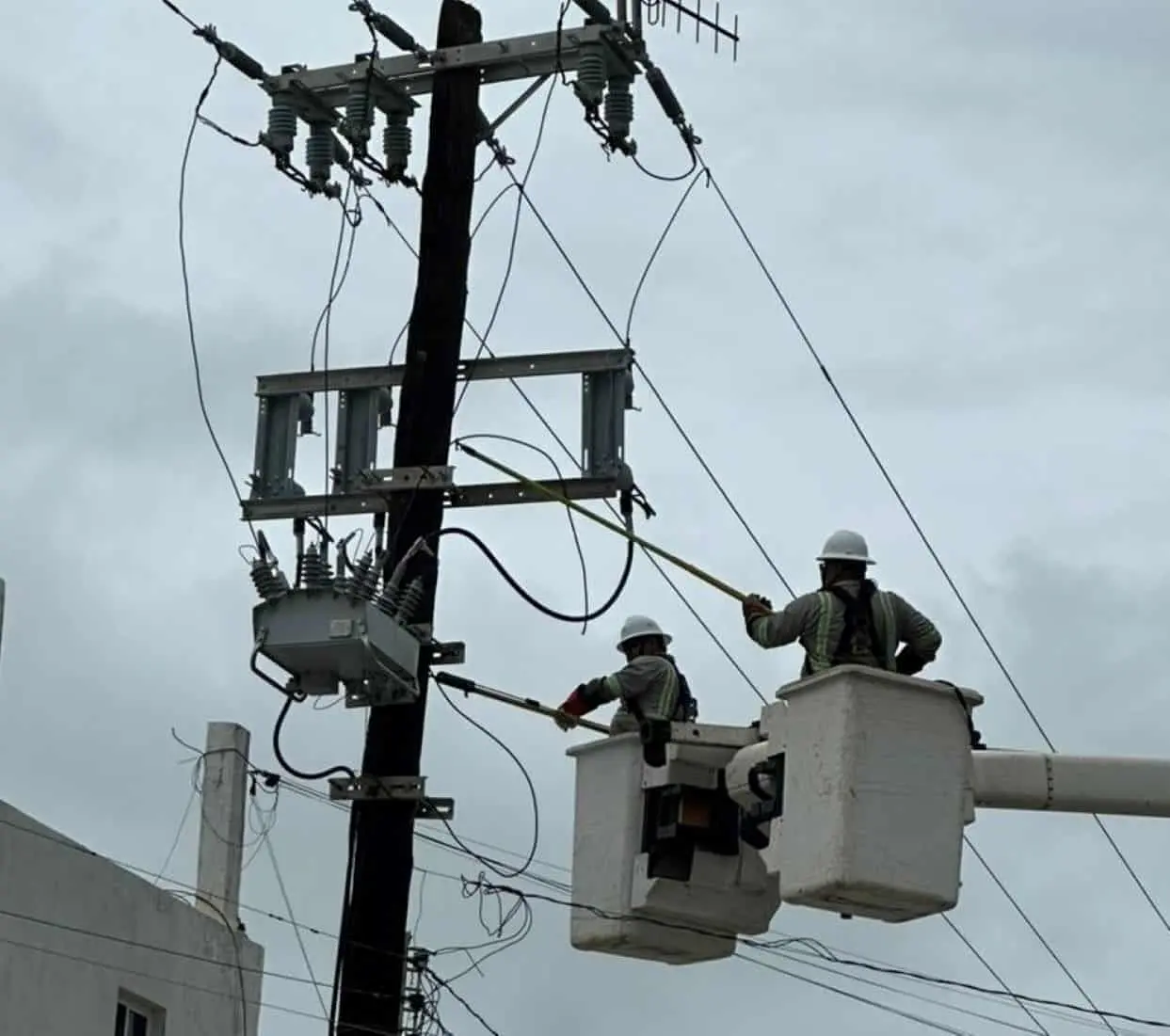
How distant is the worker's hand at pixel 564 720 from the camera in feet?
44.5

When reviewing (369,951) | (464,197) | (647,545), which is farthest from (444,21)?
(369,951)

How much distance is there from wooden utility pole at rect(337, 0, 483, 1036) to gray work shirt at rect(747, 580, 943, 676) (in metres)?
4.03

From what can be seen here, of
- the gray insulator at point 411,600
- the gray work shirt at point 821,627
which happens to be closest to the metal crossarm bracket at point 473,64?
the gray insulator at point 411,600

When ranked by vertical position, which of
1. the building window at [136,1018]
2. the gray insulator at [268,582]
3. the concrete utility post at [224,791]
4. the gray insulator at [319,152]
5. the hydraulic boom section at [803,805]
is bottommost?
the hydraulic boom section at [803,805]

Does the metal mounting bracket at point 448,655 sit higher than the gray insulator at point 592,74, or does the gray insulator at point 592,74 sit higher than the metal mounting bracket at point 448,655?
the gray insulator at point 592,74

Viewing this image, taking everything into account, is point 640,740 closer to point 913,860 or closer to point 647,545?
point 913,860

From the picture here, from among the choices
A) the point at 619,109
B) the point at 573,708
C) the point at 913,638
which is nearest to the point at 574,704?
the point at 573,708

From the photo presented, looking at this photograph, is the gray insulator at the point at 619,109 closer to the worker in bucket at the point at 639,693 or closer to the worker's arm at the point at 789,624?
the worker in bucket at the point at 639,693

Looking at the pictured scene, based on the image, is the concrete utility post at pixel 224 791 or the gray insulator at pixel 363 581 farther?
the concrete utility post at pixel 224 791

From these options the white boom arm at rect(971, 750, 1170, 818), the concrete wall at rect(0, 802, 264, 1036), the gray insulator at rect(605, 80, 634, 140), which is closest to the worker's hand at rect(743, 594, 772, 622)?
the white boom arm at rect(971, 750, 1170, 818)

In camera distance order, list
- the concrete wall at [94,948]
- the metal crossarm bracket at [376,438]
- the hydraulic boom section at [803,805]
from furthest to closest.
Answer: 1. the concrete wall at [94,948]
2. the metal crossarm bracket at [376,438]
3. the hydraulic boom section at [803,805]

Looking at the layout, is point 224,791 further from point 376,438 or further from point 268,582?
point 268,582

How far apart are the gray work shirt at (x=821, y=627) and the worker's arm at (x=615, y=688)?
2.17 metres

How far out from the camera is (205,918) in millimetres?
20719
